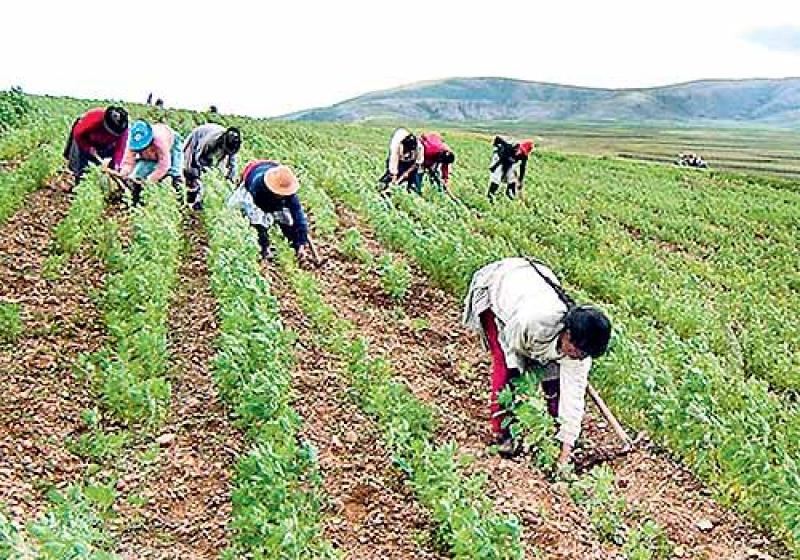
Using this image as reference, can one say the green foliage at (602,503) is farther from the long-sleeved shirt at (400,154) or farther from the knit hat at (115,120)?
the long-sleeved shirt at (400,154)

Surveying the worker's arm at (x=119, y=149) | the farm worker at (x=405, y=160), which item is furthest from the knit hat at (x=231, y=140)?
the farm worker at (x=405, y=160)

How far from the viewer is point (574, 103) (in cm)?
17775

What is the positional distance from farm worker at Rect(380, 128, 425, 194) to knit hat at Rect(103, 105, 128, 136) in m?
3.82

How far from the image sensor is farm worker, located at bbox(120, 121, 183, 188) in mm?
10094

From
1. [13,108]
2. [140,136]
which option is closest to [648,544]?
[140,136]

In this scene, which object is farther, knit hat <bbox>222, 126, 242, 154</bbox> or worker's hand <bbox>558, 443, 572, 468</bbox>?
knit hat <bbox>222, 126, 242, 154</bbox>

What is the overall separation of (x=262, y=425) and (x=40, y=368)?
168 cm

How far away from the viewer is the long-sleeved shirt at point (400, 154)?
1316 centimetres

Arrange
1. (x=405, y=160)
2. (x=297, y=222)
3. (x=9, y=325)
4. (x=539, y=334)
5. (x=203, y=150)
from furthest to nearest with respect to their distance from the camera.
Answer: (x=405, y=160), (x=203, y=150), (x=297, y=222), (x=9, y=325), (x=539, y=334)

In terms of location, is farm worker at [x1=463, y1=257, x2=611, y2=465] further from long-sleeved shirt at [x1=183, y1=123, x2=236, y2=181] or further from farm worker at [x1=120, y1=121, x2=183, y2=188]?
long-sleeved shirt at [x1=183, y1=123, x2=236, y2=181]

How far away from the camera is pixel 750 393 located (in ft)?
22.1

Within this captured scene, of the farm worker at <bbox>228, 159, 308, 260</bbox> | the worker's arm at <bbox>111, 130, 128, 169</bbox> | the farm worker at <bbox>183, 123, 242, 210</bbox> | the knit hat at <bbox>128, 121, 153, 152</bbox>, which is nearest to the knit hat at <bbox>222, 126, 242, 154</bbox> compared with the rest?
the farm worker at <bbox>183, 123, 242, 210</bbox>

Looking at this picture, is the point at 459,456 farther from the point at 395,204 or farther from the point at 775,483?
the point at 395,204

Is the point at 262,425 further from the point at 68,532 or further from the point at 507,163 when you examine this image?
the point at 507,163
